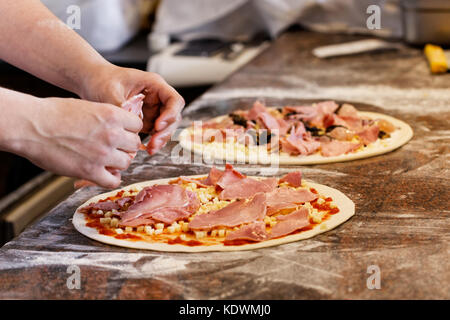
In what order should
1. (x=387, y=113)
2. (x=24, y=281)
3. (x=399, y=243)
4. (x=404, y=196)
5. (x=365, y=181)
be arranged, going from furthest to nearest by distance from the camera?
1. (x=387, y=113)
2. (x=365, y=181)
3. (x=404, y=196)
4. (x=399, y=243)
5. (x=24, y=281)

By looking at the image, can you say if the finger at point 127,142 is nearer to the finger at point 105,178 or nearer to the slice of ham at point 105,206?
the finger at point 105,178

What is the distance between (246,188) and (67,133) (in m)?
0.52

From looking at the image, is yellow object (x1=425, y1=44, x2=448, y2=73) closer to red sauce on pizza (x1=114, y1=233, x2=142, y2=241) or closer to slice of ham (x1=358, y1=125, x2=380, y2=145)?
slice of ham (x1=358, y1=125, x2=380, y2=145)

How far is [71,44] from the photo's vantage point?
5.96ft

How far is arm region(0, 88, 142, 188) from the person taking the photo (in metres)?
1.30

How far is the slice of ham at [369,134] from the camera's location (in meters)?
2.12

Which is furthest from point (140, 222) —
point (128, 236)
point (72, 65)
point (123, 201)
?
point (72, 65)

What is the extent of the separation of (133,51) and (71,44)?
2.38m

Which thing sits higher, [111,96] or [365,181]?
[111,96]

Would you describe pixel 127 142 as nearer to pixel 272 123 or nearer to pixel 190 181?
pixel 190 181

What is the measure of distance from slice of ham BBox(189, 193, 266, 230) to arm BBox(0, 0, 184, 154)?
0.86ft

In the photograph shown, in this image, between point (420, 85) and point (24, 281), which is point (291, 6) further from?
point (24, 281)
